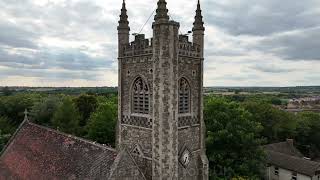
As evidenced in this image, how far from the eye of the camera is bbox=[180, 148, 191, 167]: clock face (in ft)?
57.7

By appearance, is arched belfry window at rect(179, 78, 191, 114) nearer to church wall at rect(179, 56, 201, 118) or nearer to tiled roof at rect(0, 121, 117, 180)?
church wall at rect(179, 56, 201, 118)

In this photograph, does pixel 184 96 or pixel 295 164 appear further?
pixel 295 164

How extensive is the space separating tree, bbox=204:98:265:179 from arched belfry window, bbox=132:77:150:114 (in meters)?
15.8

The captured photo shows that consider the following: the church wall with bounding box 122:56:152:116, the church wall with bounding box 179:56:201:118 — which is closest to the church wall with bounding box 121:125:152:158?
the church wall with bounding box 122:56:152:116

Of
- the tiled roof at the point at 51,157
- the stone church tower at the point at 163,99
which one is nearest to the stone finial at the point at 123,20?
the stone church tower at the point at 163,99

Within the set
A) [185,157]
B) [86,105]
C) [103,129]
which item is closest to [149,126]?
[185,157]

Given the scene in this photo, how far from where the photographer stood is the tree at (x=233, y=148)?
3136cm

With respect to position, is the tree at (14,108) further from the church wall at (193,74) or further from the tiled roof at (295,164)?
the church wall at (193,74)

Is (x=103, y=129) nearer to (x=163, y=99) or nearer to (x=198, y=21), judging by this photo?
(x=198, y=21)

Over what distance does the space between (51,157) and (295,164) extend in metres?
33.0

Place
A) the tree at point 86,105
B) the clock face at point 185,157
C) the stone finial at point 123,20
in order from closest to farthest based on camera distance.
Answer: the clock face at point 185,157
the stone finial at point 123,20
the tree at point 86,105

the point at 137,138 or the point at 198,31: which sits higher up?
the point at 198,31

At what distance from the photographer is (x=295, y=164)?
40.0 m

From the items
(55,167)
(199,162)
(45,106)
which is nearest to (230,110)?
(199,162)
